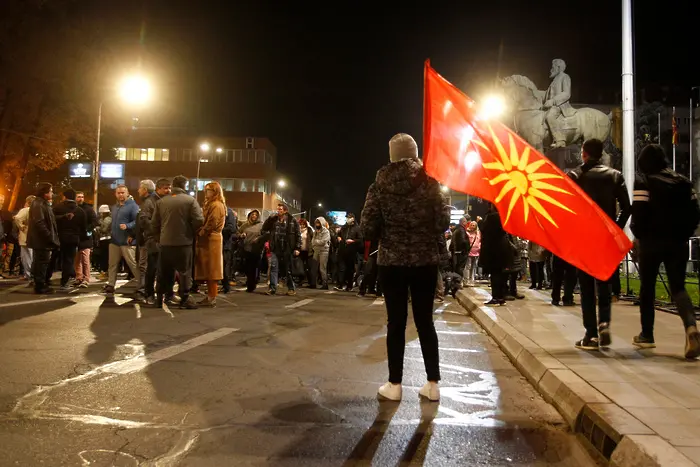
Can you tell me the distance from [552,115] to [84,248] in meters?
18.6

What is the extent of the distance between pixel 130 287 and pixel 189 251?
438cm

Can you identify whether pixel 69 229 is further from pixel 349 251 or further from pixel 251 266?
pixel 349 251

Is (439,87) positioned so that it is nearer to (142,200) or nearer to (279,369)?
(279,369)

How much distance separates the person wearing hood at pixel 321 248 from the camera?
1557 centimetres

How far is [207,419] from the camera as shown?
3.65 metres

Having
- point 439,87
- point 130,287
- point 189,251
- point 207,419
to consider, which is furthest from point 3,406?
point 130,287

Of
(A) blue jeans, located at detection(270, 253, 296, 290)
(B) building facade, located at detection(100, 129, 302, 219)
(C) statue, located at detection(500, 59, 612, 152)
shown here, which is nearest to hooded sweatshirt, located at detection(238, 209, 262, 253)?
(A) blue jeans, located at detection(270, 253, 296, 290)

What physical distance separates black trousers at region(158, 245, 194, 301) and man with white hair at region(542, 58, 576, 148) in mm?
18609

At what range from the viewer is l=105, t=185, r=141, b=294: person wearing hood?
32.3ft

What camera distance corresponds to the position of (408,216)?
425 centimetres

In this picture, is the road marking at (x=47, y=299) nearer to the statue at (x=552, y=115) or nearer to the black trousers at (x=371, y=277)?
the black trousers at (x=371, y=277)

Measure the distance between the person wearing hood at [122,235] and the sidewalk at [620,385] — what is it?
6280 mm

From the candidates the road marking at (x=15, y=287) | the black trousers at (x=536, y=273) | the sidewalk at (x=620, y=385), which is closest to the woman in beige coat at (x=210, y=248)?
the road marking at (x=15, y=287)

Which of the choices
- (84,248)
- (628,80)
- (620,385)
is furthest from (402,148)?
(628,80)
